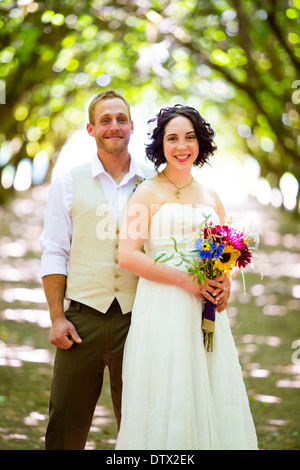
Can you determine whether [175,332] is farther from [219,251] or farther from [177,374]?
[219,251]

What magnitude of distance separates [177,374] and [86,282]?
3.09 feet

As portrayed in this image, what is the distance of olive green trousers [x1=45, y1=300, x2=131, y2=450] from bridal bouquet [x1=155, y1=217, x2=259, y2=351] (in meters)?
0.64

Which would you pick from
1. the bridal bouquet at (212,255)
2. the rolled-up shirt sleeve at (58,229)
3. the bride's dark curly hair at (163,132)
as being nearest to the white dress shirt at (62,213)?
the rolled-up shirt sleeve at (58,229)

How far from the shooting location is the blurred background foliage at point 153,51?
11.2 meters

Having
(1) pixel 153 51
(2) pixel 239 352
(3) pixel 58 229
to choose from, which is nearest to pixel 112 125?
(3) pixel 58 229

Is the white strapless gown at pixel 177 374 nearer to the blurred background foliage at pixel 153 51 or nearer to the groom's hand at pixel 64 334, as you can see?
the groom's hand at pixel 64 334

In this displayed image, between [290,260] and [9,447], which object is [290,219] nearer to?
[290,260]

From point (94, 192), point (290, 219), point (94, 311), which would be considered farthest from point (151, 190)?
point (290, 219)

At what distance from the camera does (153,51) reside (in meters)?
17.6

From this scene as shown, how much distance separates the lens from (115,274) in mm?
4102

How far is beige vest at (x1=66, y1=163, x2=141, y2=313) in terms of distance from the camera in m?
4.10

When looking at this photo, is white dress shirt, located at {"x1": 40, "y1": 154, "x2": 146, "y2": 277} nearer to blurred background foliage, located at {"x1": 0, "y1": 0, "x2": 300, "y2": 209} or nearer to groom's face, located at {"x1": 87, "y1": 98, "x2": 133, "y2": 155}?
groom's face, located at {"x1": 87, "y1": 98, "x2": 133, "y2": 155}

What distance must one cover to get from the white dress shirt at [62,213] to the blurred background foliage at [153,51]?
19.1ft

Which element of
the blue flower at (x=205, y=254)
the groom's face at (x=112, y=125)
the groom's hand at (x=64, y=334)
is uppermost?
the groom's face at (x=112, y=125)
